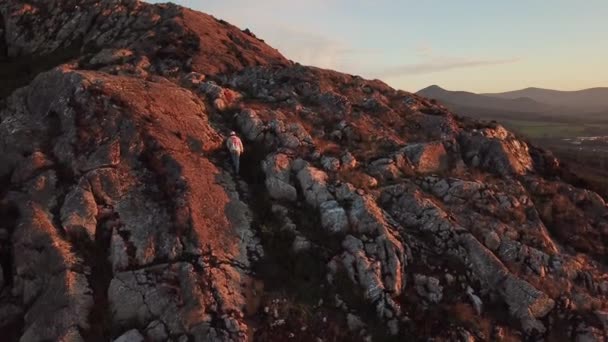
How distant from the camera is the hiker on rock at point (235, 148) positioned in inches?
1003

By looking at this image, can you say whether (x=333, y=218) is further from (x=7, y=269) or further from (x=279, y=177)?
(x=7, y=269)

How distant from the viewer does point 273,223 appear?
22500 mm

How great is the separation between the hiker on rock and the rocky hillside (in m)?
0.42

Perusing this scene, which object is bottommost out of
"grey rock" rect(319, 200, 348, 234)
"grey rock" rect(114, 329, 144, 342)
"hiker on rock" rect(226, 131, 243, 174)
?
"grey rock" rect(114, 329, 144, 342)

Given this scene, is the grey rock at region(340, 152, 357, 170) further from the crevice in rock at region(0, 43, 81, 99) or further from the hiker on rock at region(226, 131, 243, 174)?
the crevice in rock at region(0, 43, 81, 99)

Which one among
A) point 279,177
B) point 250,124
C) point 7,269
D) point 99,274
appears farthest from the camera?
point 250,124

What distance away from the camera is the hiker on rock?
25.5m

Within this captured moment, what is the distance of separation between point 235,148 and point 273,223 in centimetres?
530

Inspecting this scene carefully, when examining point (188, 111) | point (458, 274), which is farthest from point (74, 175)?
point (458, 274)

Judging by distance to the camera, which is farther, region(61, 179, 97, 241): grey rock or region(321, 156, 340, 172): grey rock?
region(321, 156, 340, 172): grey rock

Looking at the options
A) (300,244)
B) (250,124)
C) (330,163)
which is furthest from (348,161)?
(300,244)

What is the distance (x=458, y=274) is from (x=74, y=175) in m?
17.7

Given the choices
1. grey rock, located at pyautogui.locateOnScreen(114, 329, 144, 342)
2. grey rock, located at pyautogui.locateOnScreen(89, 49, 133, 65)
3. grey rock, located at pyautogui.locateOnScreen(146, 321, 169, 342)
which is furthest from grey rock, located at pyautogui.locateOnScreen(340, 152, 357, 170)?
grey rock, located at pyautogui.locateOnScreen(89, 49, 133, 65)

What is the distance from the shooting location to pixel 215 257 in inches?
792
